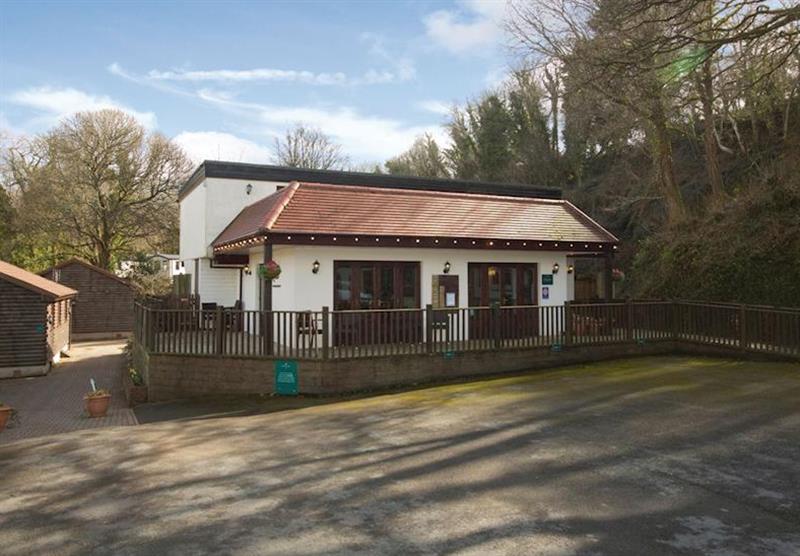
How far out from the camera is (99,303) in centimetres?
3309

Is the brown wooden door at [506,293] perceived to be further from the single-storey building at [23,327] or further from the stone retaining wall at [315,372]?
the single-storey building at [23,327]

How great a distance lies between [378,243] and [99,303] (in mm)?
25010

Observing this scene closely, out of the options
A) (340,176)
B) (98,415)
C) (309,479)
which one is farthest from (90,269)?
(309,479)

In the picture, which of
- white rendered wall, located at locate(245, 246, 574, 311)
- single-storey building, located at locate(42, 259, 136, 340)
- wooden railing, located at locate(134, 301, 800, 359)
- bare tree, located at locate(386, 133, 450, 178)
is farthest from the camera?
bare tree, located at locate(386, 133, 450, 178)

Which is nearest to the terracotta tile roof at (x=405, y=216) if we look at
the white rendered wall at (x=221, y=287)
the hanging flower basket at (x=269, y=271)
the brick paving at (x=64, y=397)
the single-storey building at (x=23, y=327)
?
the hanging flower basket at (x=269, y=271)

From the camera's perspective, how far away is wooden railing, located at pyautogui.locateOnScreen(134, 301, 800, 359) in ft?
41.5

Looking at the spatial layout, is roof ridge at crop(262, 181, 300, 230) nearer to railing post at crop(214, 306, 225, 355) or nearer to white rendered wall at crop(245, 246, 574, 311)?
white rendered wall at crop(245, 246, 574, 311)

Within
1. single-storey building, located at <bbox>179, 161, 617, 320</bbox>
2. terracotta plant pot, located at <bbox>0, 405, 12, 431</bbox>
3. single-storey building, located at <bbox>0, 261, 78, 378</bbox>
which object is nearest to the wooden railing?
single-storey building, located at <bbox>179, 161, 617, 320</bbox>

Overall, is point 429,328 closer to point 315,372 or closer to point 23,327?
point 315,372

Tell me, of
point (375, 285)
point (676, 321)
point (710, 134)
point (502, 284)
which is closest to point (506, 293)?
point (502, 284)

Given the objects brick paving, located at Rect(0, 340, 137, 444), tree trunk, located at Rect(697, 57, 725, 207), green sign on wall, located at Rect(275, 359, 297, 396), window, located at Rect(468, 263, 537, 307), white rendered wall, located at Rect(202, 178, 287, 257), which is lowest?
brick paving, located at Rect(0, 340, 137, 444)

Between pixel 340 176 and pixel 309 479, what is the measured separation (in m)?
15.4

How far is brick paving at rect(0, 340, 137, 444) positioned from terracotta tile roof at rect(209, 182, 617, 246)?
5155mm

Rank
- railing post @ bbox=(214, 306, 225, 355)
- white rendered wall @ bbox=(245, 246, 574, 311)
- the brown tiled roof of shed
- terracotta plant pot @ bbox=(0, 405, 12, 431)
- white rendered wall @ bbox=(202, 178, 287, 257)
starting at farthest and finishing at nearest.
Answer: the brown tiled roof of shed < white rendered wall @ bbox=(202, 178, 287, 257) < white rendered wall @ bbox=(245, 246, 574, 311) < railing post @ bbox=(214, 306, 225, 355) < terracotta plant pot @ bbox=(0, 405, 12, 431)
